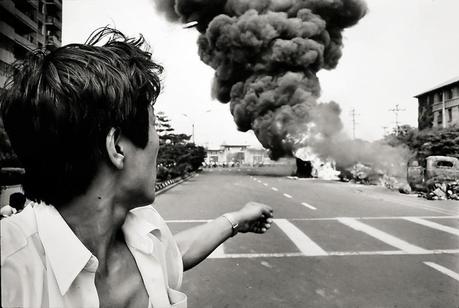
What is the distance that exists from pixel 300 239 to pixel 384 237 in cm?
98

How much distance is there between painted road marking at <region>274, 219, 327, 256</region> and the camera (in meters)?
3.98

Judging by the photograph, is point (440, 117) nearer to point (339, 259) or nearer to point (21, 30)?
point (21, 30)

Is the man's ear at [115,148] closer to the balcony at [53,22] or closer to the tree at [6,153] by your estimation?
the tree at [6,153]

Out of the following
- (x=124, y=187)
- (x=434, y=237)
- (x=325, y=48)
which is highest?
(x=325, y=48)

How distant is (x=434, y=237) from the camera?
2889 mm

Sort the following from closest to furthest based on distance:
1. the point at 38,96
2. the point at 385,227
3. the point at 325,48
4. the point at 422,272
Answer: the point at 38,96, the point at 325,48, the point at 422,272, the point at 385,227

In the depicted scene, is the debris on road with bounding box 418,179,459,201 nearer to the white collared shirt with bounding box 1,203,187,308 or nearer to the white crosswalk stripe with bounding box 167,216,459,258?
the white crosswalk stripe with bounding box 167,216,459,258

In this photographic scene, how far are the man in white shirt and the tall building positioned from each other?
123 millimetres

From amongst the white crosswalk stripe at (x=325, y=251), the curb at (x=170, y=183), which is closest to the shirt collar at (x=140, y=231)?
the white crosswalk stripe at (x=325, y=251)

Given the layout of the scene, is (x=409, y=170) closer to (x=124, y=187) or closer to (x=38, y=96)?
(x=124, y=187)

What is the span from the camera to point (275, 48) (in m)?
7.38

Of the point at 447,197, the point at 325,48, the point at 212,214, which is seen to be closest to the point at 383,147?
the point at 447,197

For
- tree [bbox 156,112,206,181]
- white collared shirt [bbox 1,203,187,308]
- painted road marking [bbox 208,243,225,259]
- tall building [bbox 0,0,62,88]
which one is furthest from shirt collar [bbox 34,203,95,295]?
tree [bbox 156,112,206,181]

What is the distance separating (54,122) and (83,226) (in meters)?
0.25
